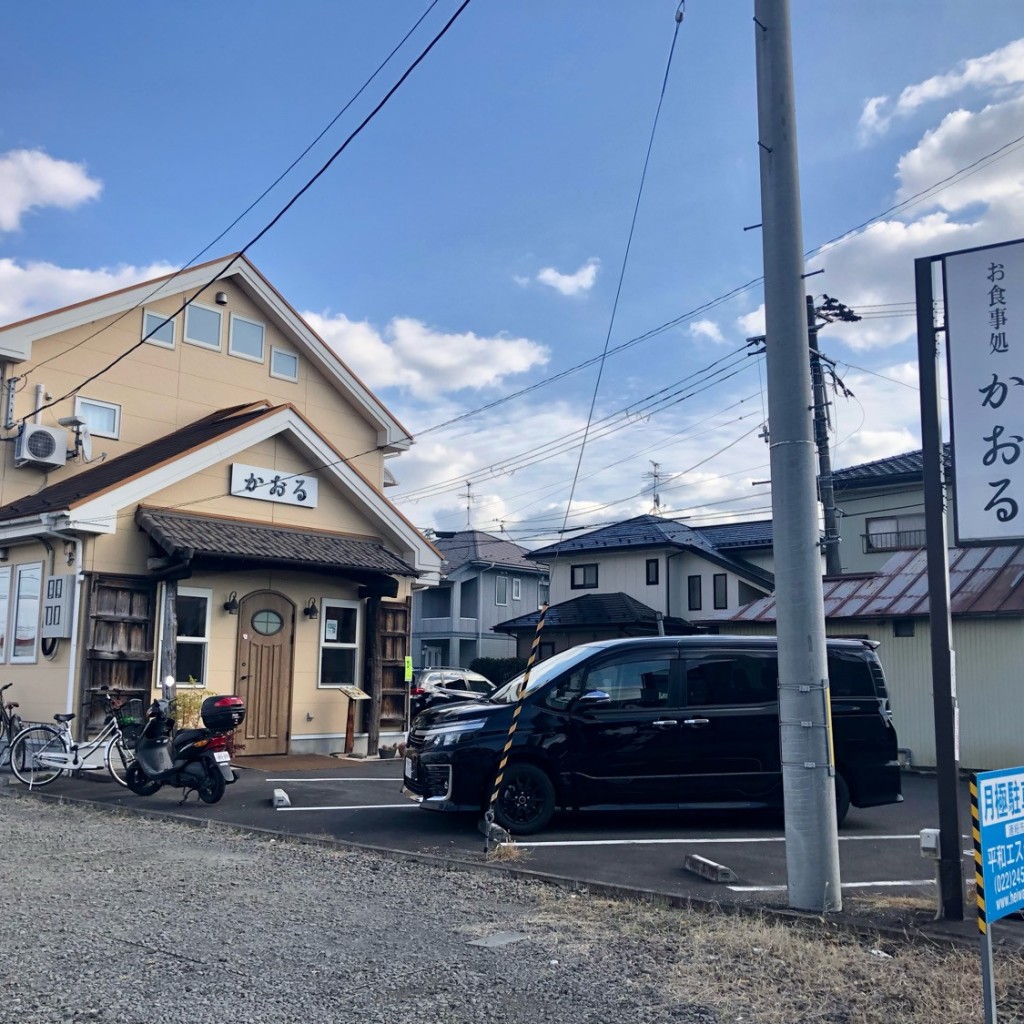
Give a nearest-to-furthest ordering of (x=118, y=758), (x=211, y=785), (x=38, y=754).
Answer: (x=211, y=785)
(x=38, y=754)
(x=118, y=758)

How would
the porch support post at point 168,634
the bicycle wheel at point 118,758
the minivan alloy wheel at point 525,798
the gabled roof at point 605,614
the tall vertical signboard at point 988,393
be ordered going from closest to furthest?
the tall vertical signboard at point 988,393
the minivan alloy wheel at point 525,798
the bicycle wheel at point 118,758
the porch support post at point 168,634
the gabled roof at point 605,614

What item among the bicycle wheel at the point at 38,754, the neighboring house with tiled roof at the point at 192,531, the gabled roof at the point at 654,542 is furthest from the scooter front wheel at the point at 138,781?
the gabled roof at the point at 654,542

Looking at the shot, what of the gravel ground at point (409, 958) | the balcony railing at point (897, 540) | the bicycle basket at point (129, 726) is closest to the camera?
the gravel ground at point (409, 958)

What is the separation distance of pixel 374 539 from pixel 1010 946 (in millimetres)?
13186

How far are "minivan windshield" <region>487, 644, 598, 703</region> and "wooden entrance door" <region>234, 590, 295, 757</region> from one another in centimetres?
601

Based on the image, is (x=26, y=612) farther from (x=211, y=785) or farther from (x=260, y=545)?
(x=211, y=785)

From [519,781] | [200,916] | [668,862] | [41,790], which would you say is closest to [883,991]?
[668,862]

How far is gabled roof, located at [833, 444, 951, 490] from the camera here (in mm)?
30328

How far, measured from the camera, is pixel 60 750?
12.6 meters

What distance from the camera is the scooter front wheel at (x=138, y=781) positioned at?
1162cm

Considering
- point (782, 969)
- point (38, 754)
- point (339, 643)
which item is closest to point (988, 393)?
point (782, 969)

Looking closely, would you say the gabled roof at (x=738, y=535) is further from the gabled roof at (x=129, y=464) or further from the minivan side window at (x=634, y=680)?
the minivan side window at (x=634, y=680)

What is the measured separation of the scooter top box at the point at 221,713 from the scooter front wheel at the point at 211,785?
2.05ft

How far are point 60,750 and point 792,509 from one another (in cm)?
980
